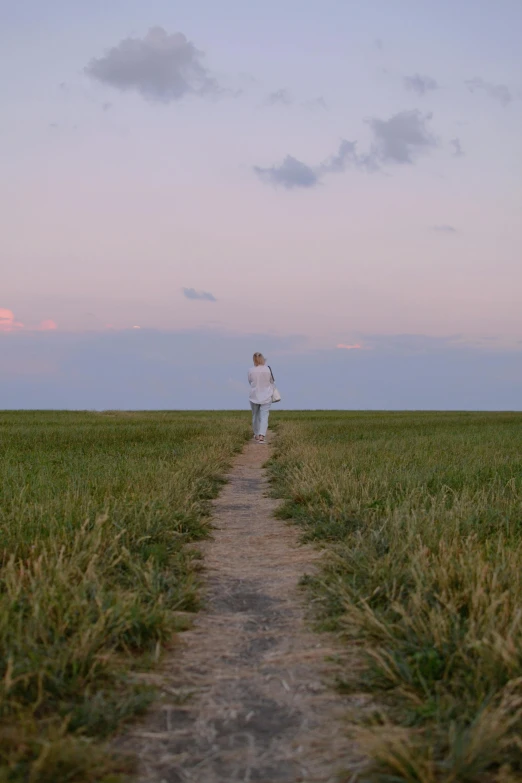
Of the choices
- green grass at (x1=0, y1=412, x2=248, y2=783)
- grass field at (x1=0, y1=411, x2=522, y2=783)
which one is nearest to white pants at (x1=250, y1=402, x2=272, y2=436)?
green grass at (x1=0, y1=412, x2=248, y2=783)

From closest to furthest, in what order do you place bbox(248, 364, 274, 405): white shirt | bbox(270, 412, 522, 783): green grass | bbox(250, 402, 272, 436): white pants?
1. bbox(270, 412, 522, 783): green grass
2. bbox(248, 364, 274, 405): white shirt
3. bbox(250, 402, 272, 436): white pants

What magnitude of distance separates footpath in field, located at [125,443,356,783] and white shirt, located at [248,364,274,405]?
14.6 metres

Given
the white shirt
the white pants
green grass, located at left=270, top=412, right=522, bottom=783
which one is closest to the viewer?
green grass, located at left=270, top=412, right=522, bottom=783

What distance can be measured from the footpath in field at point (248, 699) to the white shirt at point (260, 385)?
14594 mm

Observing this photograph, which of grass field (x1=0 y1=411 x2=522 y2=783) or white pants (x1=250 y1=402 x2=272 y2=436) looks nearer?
grass field (x1=0 y1=411 x2=522 y2=783)

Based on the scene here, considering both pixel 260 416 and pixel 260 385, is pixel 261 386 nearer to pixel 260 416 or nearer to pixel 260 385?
pixel 260 385

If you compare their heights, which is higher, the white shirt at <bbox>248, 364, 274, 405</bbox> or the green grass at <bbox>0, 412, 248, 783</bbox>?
the white shirt at <bbox>248, 364, 274, 405</bbox>

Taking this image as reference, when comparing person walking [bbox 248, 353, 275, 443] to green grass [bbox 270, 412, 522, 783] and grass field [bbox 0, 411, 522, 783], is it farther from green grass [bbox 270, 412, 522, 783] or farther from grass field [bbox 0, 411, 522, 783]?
green grass [bbox 270, 412, 522, 783]

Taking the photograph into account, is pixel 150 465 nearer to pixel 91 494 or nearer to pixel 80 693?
pixel 91 494

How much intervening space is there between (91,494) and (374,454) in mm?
7151

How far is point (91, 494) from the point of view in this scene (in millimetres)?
8688

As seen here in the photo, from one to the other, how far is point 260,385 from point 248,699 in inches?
676

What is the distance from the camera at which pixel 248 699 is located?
11.6ft

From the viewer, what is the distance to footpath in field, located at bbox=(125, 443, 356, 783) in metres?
2.96
